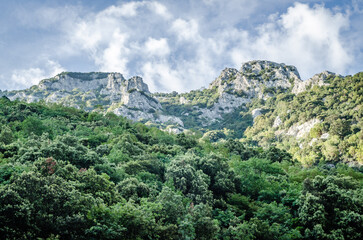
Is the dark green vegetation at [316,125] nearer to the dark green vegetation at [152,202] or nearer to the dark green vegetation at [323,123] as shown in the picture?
the dark green vegetation at [323,123]

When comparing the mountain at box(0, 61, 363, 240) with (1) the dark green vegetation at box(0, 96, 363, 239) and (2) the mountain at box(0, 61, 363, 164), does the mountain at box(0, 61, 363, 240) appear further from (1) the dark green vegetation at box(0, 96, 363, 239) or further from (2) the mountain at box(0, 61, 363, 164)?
(2) the mountain at box(0, 61, 363, 164)

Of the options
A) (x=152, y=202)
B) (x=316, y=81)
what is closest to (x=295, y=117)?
(x=316, y=81)

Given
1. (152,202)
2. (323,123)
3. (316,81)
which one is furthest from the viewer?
(316,81)

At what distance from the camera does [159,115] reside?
178250 mm

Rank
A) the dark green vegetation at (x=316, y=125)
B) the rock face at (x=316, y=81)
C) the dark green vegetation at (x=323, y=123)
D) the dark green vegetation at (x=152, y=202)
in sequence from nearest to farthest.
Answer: the dark green vegetation at (x=152, y=202), the dark green vegetation at (x=323, y=123), the dark green vegetation at (x=316, y=125), the rock face at (x=316, y=81)

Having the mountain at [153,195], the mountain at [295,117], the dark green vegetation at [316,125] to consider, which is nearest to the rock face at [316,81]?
the mountain at [295,117]

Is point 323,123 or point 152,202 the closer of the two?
point 152,202

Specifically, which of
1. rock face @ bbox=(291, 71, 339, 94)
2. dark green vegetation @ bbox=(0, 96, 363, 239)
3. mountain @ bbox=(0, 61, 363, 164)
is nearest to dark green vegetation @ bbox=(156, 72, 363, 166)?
mountain @ bbox=(0, 61, 363, 164)

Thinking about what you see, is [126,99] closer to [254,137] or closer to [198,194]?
[254,137]

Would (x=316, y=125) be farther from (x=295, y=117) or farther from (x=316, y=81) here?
(x=316, y=81)

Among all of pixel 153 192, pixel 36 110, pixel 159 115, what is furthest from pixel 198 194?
pixel 159 115

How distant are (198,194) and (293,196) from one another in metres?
8.68

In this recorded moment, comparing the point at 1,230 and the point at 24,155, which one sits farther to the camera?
the point at 24,155

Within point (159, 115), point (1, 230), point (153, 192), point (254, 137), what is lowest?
point (1, 230)
